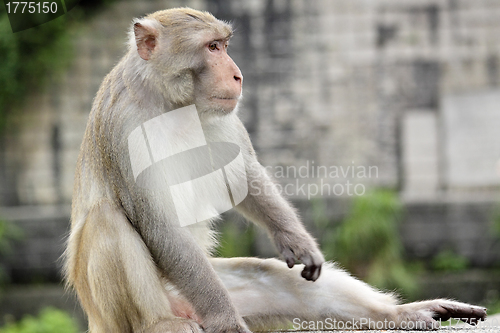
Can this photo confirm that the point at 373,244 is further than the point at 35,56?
No

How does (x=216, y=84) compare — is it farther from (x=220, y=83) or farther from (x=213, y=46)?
(x=213, y=46)

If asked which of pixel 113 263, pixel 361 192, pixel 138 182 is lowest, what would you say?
pixel 361 192

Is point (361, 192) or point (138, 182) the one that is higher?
point (138, 182)

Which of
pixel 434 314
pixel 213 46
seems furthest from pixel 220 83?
pixel 434 314

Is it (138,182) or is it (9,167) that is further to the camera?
(9,167)

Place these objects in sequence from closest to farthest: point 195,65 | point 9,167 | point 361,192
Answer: point 195,65 → point 361,192 → point 9,167

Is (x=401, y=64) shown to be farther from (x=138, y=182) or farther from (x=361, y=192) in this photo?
(x=138, y=182)

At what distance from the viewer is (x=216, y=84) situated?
392cm

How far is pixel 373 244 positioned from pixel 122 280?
713 cm

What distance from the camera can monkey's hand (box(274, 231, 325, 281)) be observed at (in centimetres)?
404

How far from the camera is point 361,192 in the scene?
34.4 feet

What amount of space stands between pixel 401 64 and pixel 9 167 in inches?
303

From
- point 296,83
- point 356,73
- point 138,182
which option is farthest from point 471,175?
point 138,182

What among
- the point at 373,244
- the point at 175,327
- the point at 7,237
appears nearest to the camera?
the point at 175,327
